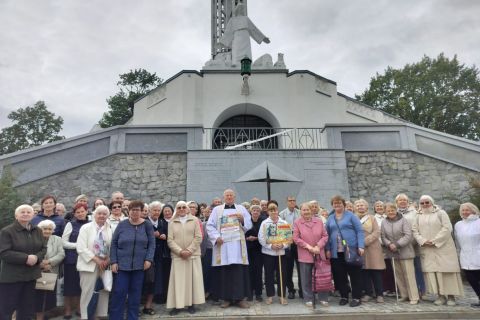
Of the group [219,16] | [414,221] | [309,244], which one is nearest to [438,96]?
[219,16]

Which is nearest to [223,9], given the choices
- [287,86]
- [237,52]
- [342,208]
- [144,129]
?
[237,52]

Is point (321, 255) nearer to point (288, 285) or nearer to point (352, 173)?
point (288, 285)

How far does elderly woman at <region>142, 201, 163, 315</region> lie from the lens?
486 centimetres

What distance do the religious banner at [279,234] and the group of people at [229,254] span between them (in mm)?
16

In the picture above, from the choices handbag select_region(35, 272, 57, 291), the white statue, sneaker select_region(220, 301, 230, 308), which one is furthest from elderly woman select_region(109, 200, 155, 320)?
the white statue

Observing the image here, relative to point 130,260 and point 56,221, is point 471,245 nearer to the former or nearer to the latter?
point 130,260

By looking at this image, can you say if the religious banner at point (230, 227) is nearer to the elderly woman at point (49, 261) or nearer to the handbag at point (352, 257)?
the handbag at point (352, 257)

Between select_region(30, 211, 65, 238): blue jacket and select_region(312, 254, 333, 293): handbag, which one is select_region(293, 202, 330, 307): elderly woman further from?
select_region(30, 211, 65, 238): blue jacket

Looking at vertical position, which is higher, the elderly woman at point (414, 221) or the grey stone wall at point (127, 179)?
the grey stone wall at point (127, 179)

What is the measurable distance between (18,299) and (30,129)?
101 ft

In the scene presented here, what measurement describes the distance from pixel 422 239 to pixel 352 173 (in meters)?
5.96

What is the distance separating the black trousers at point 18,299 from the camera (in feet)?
12.8

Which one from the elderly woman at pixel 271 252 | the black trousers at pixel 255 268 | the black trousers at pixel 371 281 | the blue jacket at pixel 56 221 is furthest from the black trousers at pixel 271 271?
the blue jacket at pixel 56 221

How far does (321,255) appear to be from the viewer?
5051 mm
